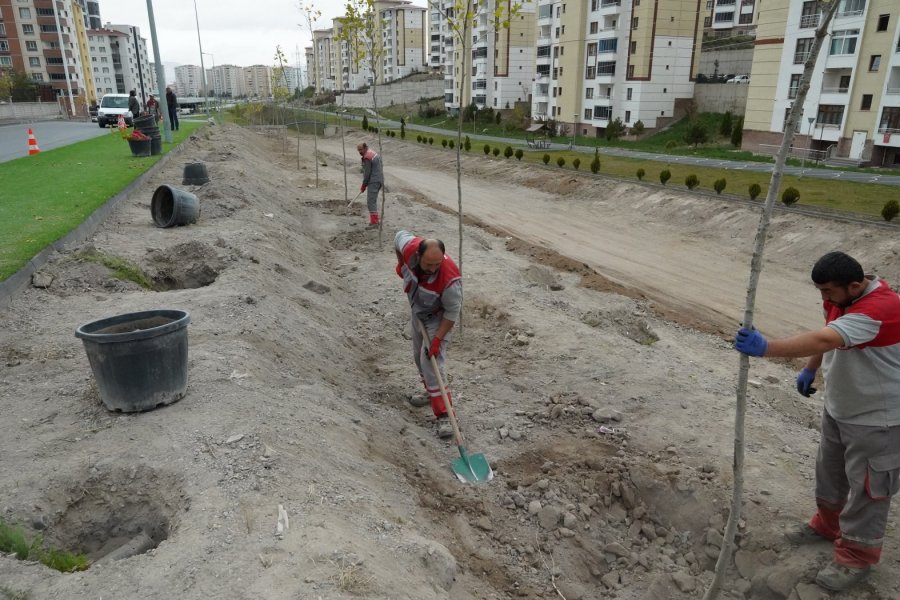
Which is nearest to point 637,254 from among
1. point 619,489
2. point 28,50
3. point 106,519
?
point 619,489

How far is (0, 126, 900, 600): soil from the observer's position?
11.4ft

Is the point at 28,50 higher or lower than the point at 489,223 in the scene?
higher

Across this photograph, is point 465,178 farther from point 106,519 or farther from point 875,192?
point 106,519

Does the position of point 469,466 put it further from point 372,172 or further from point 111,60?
point 111,60

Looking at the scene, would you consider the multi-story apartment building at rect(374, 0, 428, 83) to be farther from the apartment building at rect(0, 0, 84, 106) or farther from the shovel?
the shovel

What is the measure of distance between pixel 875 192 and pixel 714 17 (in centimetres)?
6254

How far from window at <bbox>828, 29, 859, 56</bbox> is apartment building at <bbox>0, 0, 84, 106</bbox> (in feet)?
241

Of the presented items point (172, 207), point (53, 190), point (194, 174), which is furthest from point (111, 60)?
point (172, 207)

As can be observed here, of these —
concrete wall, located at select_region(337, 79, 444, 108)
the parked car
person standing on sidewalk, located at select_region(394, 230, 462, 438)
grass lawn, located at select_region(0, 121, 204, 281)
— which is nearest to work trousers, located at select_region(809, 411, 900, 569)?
person standing on sidewalk, located at select_region(394, 230, 462, 438)

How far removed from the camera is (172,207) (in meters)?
10.6

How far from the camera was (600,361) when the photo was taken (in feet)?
23.9

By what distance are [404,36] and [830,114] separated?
82927 millimetres

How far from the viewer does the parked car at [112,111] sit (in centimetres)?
3003

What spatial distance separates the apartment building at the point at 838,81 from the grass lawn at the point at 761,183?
24.2ft
